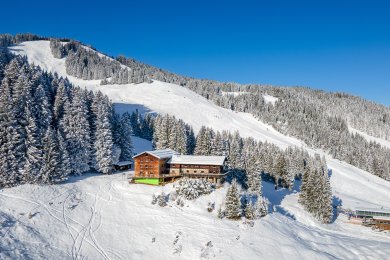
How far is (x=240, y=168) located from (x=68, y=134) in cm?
3931

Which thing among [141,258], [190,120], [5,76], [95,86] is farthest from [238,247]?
[95,86]

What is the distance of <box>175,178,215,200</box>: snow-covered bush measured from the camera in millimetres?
51281

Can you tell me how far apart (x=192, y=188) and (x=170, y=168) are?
10734mm

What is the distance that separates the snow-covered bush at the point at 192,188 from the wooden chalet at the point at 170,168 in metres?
5.32

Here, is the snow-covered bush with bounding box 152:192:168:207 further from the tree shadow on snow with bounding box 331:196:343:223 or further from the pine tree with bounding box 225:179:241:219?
the tree shadow on snow with bounding box 331:196:343:223

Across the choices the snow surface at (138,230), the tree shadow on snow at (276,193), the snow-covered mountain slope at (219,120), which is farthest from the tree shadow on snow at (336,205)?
the tree shadow on snow at (276,193)

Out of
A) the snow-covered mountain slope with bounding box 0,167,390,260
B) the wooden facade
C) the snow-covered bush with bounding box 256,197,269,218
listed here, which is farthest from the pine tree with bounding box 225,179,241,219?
the wooden facade

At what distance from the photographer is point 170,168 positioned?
61.5 meters

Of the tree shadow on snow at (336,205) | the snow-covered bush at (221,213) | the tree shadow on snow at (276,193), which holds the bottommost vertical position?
the tree shadow on snow at (336,205)

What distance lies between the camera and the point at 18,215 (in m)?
40.4

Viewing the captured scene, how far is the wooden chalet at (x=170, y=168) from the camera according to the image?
58375 millimetres

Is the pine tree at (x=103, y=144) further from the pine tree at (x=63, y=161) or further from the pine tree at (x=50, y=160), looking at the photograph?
the pine tree at (x=50, y=160)

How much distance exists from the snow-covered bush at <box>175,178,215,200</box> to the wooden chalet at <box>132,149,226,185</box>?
5316 mm

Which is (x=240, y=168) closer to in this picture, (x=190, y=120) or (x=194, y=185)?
(x=194, y=185)
